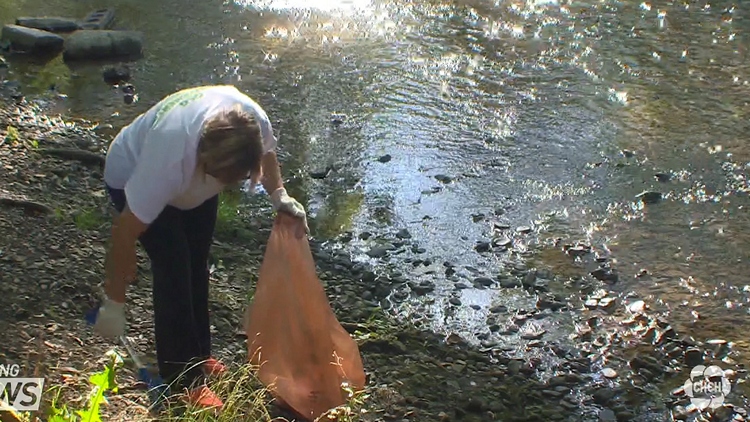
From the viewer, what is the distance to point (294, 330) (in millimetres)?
→ 3096

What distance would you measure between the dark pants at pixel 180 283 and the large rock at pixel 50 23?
5.28 m

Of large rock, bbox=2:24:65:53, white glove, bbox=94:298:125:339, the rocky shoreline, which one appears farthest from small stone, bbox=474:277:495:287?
large rock, bbox=2:24:65:53

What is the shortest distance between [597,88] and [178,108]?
4535mm

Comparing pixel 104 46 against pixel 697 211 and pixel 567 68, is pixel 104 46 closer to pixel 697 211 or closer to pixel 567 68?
pixel 567 68

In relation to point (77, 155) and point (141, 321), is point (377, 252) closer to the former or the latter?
point (141, 321)

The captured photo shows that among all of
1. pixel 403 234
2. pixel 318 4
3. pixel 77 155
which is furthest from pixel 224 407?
pixel 318 4

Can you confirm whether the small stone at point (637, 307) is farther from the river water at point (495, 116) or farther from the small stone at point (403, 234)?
the small stone at point (403, 234)

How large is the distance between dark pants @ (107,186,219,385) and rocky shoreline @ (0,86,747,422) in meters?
0.22

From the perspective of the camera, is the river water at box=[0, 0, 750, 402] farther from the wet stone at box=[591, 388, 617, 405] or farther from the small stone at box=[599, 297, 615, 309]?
the wet stone at box=[591, 388, 617, 405]

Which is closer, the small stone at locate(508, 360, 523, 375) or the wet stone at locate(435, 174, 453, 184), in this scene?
the small stone at locate(508, 360, 523, 375)

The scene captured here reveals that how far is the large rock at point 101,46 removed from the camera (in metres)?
7.15

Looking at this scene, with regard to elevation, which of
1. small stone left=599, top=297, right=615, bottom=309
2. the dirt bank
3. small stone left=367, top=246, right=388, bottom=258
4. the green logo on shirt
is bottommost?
the dirt bank

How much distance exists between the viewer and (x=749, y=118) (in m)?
5.95

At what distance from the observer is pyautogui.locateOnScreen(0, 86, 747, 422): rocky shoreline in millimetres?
3346
